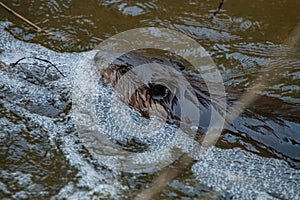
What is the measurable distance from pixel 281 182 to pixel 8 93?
5.29ft

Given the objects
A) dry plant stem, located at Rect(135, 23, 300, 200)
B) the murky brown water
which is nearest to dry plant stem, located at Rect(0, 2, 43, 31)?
the murky brown water

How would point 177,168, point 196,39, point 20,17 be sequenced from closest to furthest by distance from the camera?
point 177,168 → point 196,39 → point 20,17

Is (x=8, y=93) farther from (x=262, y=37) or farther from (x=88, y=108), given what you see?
(x=262, y=37)

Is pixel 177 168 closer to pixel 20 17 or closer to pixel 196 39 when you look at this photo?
pixel 196 39

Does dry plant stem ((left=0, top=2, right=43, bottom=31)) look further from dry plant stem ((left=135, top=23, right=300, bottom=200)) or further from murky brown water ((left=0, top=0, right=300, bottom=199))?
dry plant stem ((left=135, top=23, right=300, bottom=200))

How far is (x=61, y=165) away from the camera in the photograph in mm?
3027

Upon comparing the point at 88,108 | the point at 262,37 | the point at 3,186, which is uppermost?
the point at 262,37

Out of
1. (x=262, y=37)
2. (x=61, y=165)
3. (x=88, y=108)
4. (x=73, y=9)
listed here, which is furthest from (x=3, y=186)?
(x=262, y=37)

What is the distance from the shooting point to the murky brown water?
113 inches

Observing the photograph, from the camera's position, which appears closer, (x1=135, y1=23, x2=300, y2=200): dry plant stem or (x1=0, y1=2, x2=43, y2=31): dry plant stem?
(x1=135, y1=23, x2=300, y2=200): dry plant stem

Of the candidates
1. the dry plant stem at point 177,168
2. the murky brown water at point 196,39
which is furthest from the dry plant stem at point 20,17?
the dry plant stem at point 177,168

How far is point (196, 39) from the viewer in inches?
153

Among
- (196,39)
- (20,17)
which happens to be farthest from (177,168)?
(20,17)

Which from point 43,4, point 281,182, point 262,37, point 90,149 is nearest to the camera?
point 281,182
